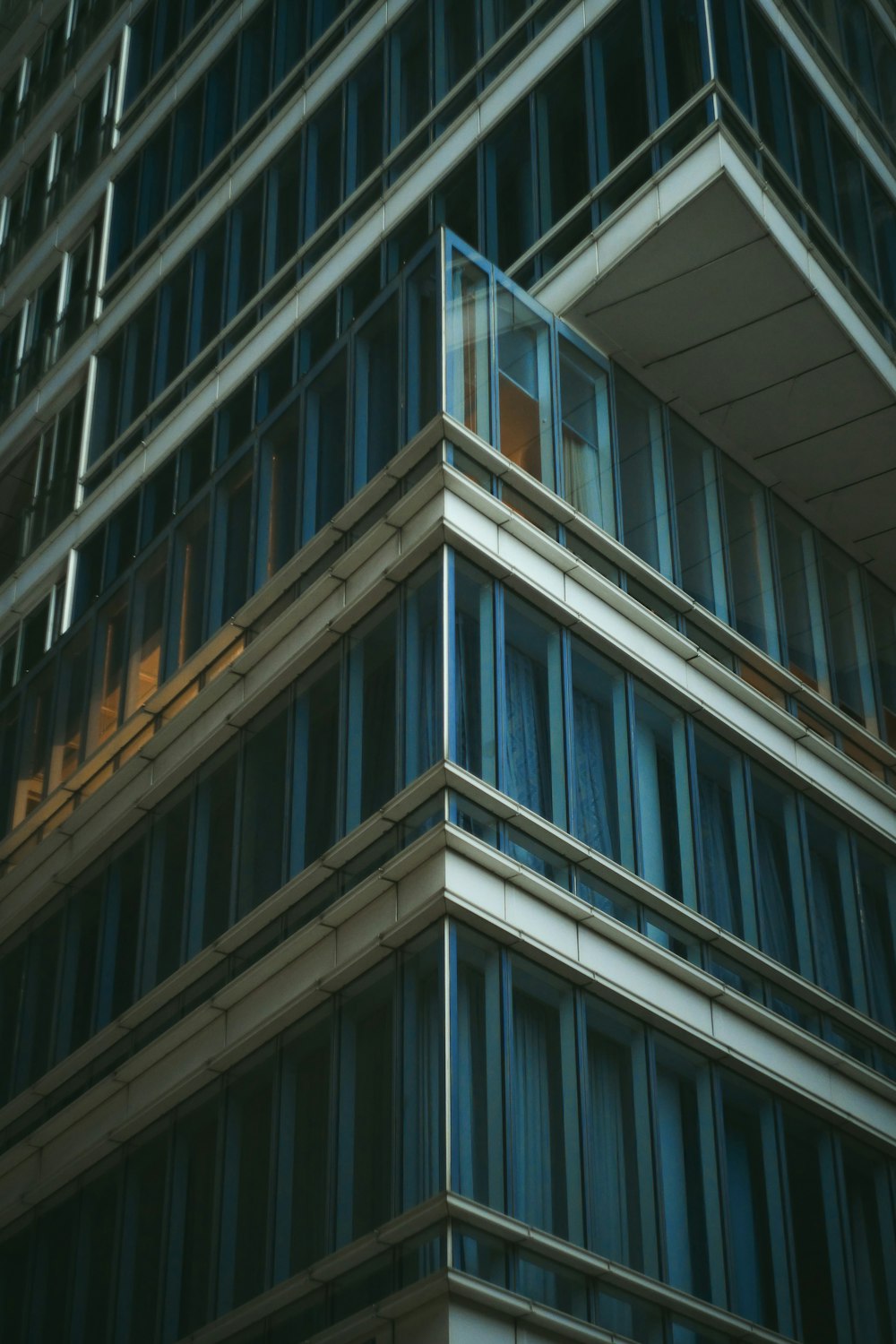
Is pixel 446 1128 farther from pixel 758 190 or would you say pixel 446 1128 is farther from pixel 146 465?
pixel 146 465

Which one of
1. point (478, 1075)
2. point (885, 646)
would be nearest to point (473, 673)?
point (478, 1075)

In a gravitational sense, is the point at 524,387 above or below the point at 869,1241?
above

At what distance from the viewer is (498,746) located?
20.5 meters

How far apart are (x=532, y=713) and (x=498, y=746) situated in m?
1.08

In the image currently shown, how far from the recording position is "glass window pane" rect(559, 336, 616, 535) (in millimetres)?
24000

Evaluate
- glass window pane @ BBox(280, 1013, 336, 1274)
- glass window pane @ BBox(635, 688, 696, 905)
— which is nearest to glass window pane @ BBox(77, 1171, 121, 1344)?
glass window pane @ BBox(280, 1013, 336, 1274)

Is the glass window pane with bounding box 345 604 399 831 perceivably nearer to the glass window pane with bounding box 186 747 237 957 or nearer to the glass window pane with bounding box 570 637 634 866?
the glass window pane with bounding box 570 637 634 866

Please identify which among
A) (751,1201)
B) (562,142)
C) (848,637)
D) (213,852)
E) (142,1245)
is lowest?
(751,1201)

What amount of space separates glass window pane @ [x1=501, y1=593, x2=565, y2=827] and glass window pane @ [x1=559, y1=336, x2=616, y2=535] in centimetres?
222

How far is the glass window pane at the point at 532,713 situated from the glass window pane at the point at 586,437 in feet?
7.28

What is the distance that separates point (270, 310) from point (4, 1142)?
41.7ft

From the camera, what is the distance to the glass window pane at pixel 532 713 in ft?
68.7

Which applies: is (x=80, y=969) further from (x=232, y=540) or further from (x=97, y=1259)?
(x=232, y=540)

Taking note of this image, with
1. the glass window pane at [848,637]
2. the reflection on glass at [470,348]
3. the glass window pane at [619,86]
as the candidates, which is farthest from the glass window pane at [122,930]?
the glass window pane at [619,86]
